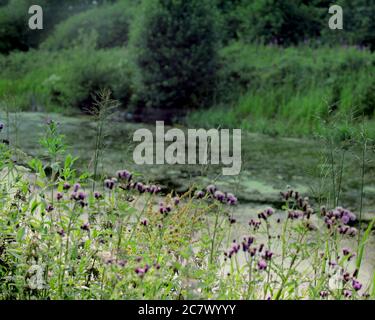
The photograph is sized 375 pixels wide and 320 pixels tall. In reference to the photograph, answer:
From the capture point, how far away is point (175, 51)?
421 inches

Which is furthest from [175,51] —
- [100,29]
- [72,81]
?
[100,29]

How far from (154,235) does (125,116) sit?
764 cm

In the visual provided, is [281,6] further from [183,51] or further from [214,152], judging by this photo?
[214,152]

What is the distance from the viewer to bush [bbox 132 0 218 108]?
1069 cm

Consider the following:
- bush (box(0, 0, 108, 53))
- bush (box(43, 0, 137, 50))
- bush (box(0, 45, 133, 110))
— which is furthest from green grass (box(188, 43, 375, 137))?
bush (box(0, 0, 108, 53))

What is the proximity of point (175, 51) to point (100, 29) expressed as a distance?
23.7 ft

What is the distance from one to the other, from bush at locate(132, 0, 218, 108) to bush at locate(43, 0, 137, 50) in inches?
232

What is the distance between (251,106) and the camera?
10406mm

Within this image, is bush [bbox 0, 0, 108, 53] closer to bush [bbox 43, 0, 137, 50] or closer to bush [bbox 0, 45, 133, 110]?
bush [bbox 43, 0, 137, 50]

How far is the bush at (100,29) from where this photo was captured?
56.2 feet

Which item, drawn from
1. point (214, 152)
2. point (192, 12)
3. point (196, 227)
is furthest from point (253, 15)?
point (196, 227)

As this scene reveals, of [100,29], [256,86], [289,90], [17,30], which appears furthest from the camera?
[100,29]

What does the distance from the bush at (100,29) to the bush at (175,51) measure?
588 centimetres

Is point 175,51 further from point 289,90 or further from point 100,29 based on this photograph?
point 100,29
